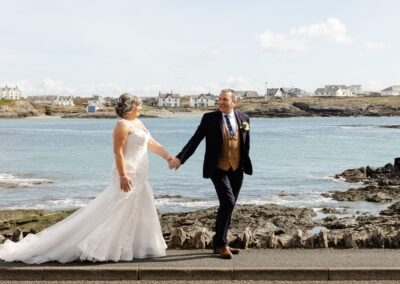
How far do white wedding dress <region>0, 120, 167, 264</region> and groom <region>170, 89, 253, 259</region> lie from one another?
84 cm

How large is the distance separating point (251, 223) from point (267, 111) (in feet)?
480

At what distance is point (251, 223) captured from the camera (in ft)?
50.5

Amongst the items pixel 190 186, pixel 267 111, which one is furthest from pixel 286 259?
pixel 267 111

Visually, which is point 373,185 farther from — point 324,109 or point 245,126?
point 324,109

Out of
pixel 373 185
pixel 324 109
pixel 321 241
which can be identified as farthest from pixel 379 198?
pixel 324 109

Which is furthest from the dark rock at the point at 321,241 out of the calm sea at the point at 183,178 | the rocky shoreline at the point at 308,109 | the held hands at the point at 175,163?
the rocky shoreline at the point at 308,109

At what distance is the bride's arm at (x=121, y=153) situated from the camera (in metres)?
6.38

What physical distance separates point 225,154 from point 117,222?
1.66m

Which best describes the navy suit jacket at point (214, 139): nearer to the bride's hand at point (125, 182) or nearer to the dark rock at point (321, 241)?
the bride's hand at point (125, 182)

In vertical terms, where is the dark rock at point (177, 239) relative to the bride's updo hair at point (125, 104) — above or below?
below

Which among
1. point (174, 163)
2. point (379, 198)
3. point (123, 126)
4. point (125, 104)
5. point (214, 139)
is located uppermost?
point (125, 104)

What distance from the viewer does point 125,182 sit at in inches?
253

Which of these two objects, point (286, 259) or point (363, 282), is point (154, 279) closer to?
point (286, 259)

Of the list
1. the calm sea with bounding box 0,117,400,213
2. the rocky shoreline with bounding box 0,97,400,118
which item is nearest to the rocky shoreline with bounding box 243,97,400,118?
the rocky shoreline with bounding box 0,97,400,118
